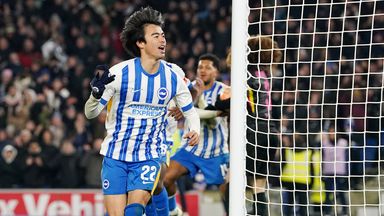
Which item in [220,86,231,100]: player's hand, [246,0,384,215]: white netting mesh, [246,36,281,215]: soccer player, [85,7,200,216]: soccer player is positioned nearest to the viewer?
[85,7,200,216]: soccer player

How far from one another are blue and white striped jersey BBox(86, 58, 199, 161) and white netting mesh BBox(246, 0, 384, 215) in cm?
75

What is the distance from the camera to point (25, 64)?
66.1 feet

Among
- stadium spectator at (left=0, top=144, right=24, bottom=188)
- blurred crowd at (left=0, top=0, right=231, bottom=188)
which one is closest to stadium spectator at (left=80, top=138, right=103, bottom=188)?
blurred crowd at (left=0, top=0, right=231, bottom=188)

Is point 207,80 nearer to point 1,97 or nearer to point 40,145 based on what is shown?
point 40,145

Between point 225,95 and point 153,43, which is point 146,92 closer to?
point 153,43

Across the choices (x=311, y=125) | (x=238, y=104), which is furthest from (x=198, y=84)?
(x=311, y=125)

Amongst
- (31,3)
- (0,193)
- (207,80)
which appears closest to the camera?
(207,80)

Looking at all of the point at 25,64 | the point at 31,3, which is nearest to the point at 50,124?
the point at 25,64

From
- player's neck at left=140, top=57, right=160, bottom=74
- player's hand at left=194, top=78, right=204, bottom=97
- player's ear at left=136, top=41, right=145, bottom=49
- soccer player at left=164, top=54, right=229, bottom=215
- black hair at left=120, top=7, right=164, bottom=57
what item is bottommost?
soccer player at left=164, top=54, right=229, bottom=215

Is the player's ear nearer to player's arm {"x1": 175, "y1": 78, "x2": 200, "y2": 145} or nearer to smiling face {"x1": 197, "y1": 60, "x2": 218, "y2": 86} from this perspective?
player's arm {"x1": 175, "y1": 78, "x2": 200, "y2": 145}

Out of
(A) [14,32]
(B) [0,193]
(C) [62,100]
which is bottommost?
(B) [0,193]

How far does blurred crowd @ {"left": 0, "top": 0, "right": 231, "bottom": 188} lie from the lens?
1633 cm

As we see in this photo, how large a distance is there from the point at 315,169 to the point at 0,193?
209 inches

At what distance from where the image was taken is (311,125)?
14.8 m
